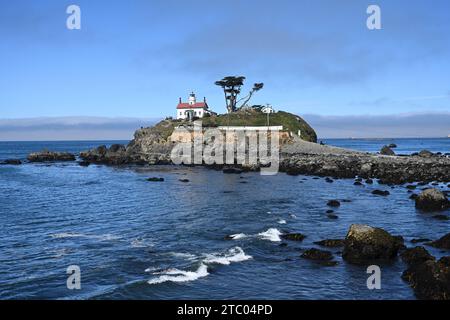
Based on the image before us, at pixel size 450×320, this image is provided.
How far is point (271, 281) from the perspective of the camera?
22219mm

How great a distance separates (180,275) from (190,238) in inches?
341

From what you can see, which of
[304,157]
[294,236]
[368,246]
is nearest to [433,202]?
[294,236]

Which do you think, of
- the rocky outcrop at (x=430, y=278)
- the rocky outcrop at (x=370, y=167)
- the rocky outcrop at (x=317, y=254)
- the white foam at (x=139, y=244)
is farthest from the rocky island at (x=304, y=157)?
the white foam at (x=139, y=244)

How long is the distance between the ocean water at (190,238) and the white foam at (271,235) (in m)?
0.08

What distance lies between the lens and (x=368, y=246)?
84.4 ft

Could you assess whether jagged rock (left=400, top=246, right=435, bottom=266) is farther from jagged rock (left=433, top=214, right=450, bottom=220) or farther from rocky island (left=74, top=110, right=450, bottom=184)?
rocky island (left=74, top=110, right=450, bottom=184)

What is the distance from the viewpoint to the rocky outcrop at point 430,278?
63.8 feet

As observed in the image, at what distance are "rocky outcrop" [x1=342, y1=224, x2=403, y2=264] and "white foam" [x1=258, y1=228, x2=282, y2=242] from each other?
5.72 meters

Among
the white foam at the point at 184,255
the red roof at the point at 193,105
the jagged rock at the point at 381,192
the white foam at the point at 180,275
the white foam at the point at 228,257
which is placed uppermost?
the red roof at the point at 193,105

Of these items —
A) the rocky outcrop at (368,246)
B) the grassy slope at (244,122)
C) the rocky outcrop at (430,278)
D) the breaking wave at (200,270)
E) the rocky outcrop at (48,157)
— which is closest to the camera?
the rocky outcrop at (430,278)

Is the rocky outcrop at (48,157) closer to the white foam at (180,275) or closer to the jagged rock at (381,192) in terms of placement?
the jagged rock at (381,192)
